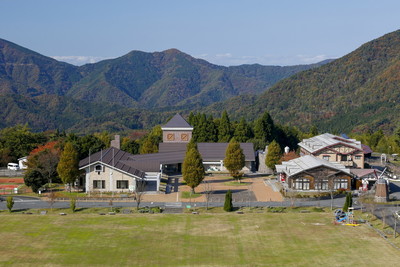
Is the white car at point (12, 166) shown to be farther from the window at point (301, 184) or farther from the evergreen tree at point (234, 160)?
the window at point (301, 184)

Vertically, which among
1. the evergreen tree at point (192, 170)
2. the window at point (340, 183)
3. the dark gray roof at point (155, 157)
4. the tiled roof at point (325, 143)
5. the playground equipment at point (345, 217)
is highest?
the tiled roof at point (325, 143)

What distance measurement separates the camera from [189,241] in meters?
38.8

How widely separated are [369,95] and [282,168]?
14100cm

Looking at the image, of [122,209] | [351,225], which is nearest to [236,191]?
[122,209]

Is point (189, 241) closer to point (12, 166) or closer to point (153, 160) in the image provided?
point (153, 160)

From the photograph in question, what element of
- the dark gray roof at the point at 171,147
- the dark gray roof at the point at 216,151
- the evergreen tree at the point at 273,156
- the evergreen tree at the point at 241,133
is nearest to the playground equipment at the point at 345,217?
the evergreen tree at the point at 273,156

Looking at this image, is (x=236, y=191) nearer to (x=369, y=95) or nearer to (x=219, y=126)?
(x=219, y=126)

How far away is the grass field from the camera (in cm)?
3403

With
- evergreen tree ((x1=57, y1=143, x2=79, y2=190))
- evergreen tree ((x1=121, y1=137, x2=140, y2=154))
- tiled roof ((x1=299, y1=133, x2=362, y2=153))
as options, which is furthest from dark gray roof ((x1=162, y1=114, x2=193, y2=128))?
evergreen tree ((x1=57, y1=143, x2=79, y2=190))

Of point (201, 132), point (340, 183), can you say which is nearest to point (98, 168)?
point (340, 183)

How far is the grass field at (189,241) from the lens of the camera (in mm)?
34031

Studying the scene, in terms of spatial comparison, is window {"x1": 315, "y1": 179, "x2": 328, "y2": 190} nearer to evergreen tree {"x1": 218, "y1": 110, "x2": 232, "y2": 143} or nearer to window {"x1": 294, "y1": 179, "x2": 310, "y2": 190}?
window {"x1": 294, "y1": 179, "x2": 310, "y2": 190}

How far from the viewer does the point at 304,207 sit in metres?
51.3

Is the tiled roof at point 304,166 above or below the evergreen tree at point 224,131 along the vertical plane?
below
